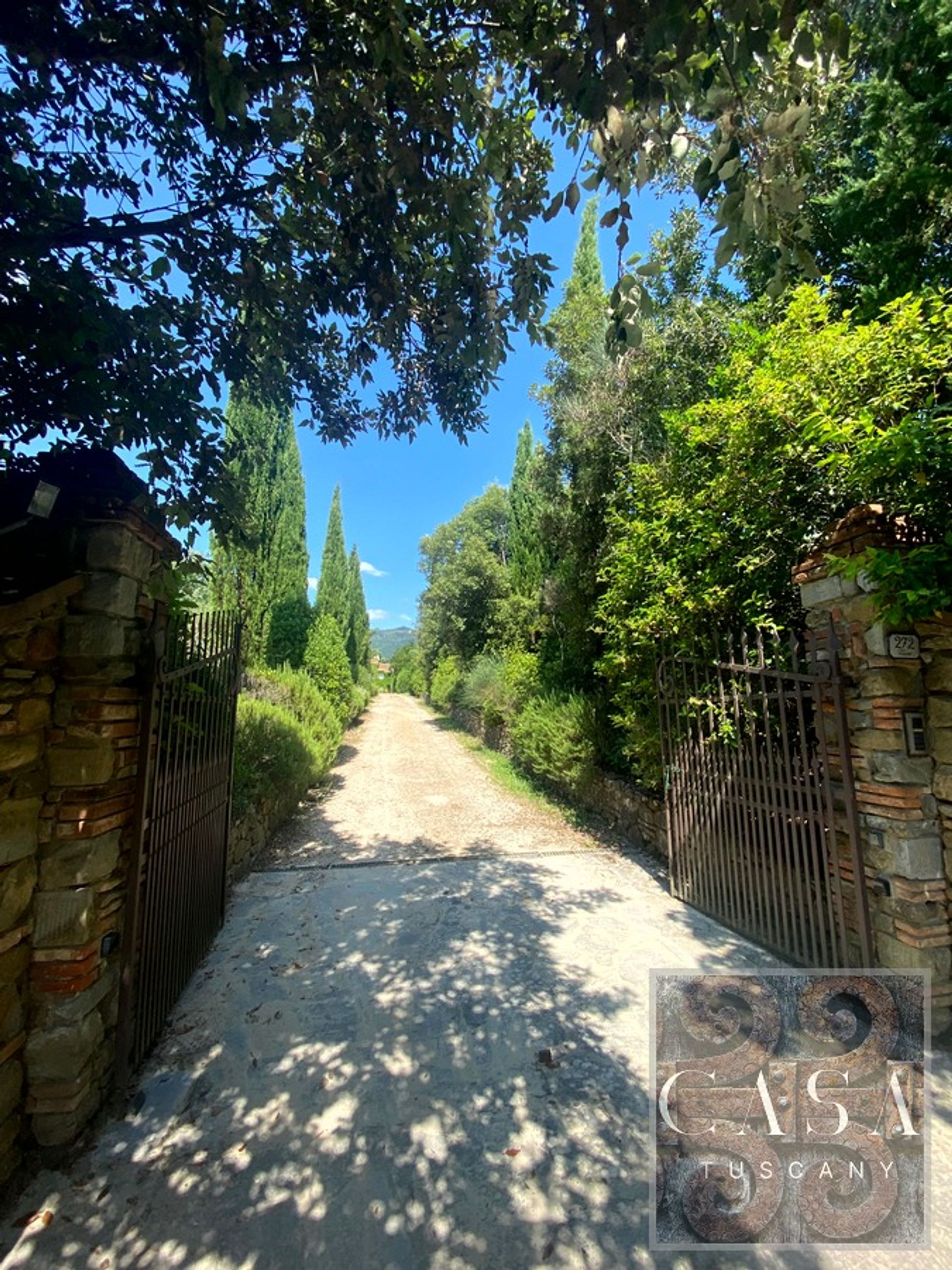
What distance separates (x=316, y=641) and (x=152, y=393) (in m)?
11.3

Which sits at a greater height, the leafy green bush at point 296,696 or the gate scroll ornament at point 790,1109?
the leafy green bush at point 296,696

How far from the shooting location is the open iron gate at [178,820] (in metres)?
2.51

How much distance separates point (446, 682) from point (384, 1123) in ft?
62.8

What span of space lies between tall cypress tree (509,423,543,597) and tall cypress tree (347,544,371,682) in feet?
40.1

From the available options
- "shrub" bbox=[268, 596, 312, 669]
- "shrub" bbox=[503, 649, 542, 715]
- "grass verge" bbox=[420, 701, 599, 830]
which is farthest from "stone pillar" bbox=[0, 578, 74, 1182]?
"shrub" bbox=[268, 596, 312, 669]

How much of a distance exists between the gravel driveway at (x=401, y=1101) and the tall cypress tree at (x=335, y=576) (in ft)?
44.2

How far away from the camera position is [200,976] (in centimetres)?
336

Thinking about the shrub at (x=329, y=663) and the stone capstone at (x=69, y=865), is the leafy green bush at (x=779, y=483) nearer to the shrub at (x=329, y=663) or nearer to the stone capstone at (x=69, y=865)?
the stone capstone at (x=69, y=865)

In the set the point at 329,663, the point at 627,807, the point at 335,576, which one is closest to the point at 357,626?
the point at 335,576

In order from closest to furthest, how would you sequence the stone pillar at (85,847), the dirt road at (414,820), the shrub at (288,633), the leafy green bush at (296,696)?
the stone pillar at (85,847), the dirt road at (414,820), the leafy green bush at (296,696), the shrub at (288,633)

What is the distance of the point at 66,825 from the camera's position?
87.7 inches

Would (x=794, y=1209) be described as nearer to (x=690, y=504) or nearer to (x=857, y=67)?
(x=690, y=504)

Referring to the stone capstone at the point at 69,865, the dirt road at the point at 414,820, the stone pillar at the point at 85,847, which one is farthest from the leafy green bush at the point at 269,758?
the stone capstone at the point at 69,865

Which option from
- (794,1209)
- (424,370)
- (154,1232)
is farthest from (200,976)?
(424,370)
